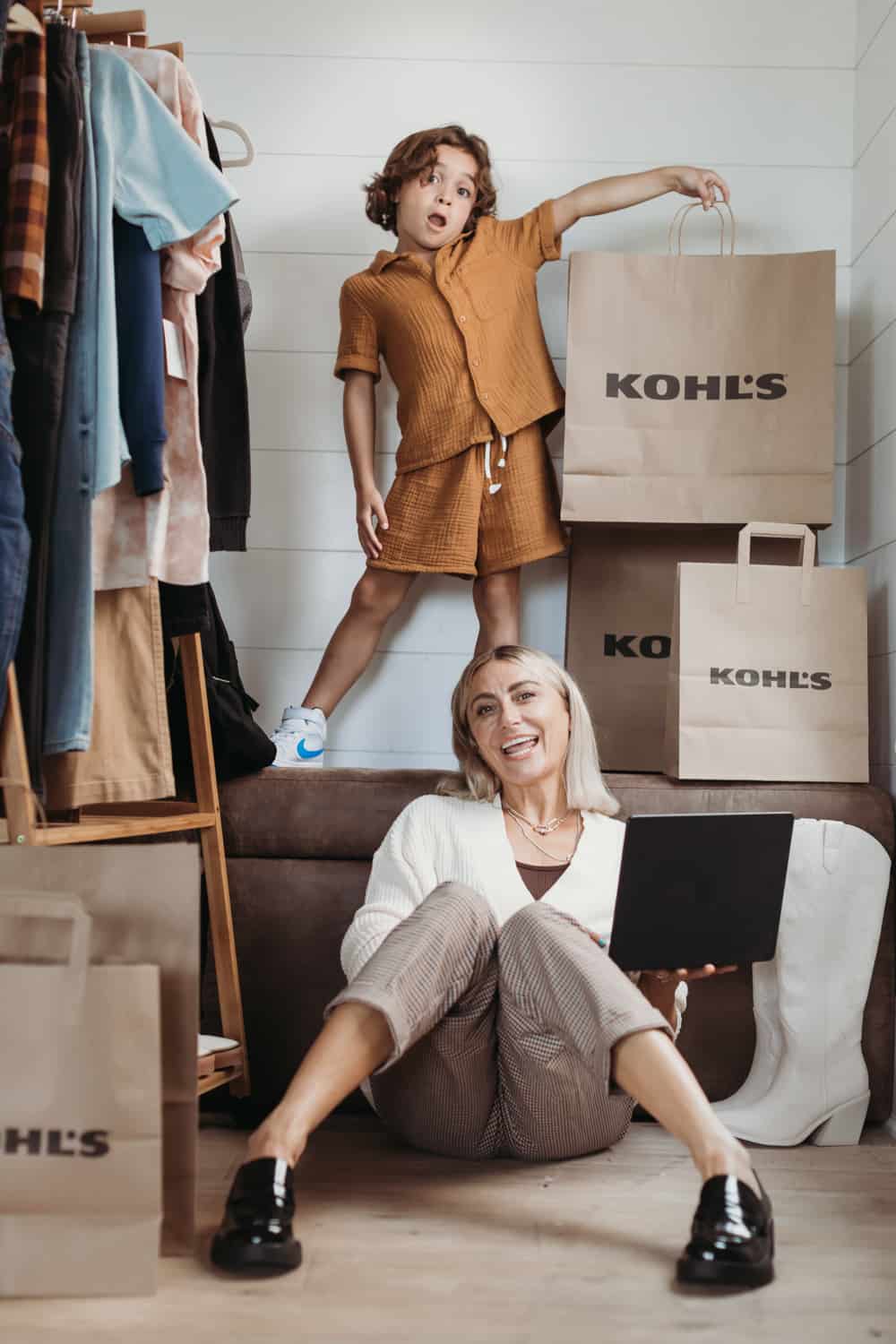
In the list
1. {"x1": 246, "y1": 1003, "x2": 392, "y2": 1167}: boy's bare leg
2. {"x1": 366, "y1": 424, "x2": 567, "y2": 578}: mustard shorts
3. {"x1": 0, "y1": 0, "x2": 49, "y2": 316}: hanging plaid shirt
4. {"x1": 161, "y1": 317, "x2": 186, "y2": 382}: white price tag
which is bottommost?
{"x1": 246, "y1": 1003, "x2": 392, "y2": 1167}: boy's bare leg

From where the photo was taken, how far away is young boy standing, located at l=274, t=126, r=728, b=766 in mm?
2371

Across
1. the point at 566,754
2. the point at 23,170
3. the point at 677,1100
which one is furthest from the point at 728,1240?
the point at 23,170

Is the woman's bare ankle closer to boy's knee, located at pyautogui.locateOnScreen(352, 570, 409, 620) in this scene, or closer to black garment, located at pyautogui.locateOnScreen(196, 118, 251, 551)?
black garment, located at pyautogui.locateOnScreen(196, 118, 251, 551)

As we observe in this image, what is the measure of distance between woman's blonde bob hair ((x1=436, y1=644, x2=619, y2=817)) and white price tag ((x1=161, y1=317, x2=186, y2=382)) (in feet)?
1.87

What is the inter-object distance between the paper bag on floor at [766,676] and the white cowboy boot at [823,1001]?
0.17m

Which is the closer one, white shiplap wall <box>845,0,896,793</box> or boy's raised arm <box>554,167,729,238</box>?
white shiplap wall <box>845,0,896,793</box>

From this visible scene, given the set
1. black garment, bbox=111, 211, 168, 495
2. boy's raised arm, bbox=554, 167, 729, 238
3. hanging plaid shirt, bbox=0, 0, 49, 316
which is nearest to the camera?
hanging plaid shirt, bbox=0, 0, 49, 316

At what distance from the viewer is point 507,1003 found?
5.26ft

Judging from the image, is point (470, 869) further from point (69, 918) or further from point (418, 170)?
point (418, 170)

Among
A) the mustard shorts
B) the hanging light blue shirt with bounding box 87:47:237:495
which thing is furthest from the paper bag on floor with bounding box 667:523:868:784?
the hanging light blue shirt with bounding box 87:47:237:495

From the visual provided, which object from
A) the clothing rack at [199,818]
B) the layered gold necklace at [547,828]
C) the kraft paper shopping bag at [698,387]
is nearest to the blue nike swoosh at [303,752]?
the clothing rack at [199,818]

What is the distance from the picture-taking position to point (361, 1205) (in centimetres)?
157

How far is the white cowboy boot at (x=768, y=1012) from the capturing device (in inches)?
75.7

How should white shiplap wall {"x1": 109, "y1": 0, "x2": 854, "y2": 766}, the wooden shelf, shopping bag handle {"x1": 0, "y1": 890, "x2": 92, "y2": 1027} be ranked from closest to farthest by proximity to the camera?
shopping bag handle {"x1": 0, "y1": 890, "x2": 92, "y2": 1027}
the wooden shelf
white shiplap wall {"x1": 109, "y1": 0, "x2": 854, "y2": 766}
